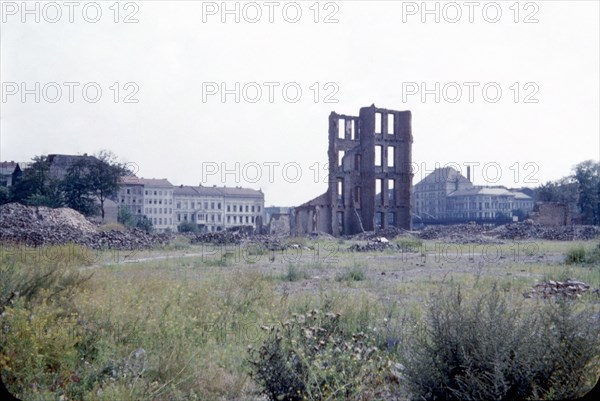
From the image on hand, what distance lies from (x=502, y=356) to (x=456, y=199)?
88441mm

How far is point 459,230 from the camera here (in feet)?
150

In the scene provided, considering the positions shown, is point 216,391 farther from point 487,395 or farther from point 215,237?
point 215,237

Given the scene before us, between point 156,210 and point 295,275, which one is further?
point 156,210

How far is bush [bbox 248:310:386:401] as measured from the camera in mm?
4879

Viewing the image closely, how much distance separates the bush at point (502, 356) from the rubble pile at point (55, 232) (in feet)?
73.4

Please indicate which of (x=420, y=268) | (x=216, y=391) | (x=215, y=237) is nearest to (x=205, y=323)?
(x=216, y=391)

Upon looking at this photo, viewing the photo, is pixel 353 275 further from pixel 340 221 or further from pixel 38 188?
pixel 38 188

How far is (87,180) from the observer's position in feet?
156

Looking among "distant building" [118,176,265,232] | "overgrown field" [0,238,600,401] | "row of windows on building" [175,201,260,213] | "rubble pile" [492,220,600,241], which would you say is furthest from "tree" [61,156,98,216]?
"row of windows on building" [175,201,260,213]

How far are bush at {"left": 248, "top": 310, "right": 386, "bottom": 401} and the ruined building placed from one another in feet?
140

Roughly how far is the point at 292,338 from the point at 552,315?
2.45 metres

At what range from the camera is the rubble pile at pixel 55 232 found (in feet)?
84.3

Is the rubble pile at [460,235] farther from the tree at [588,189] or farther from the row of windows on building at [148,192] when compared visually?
the row of windows on building at [148,192]

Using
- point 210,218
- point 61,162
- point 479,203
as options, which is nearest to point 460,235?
point 61,162
